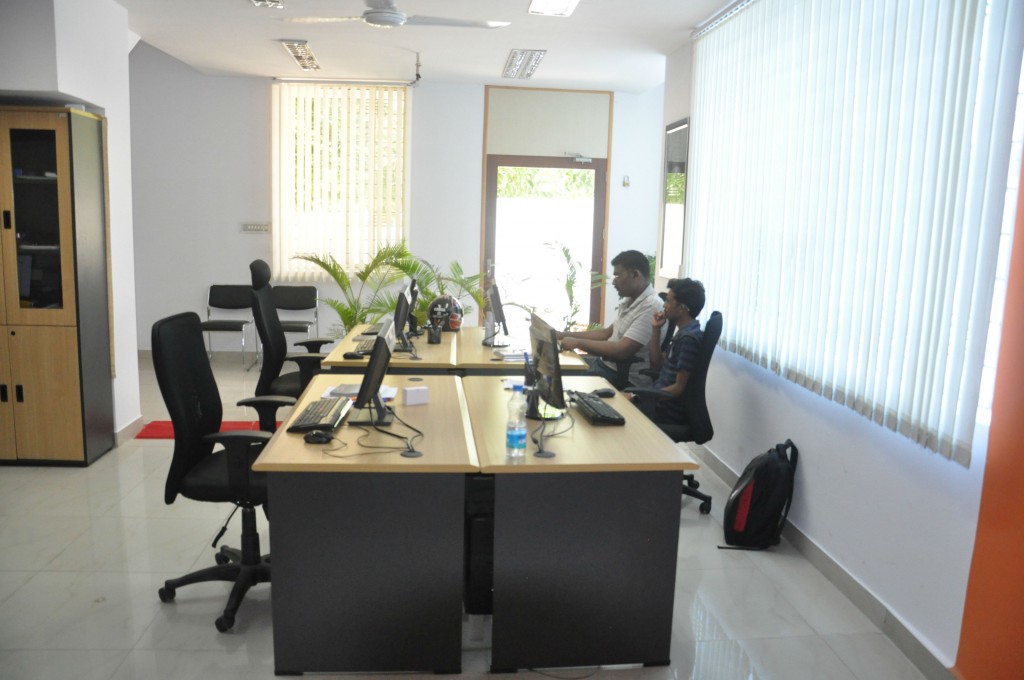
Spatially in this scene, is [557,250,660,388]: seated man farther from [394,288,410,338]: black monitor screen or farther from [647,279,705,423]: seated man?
[394,288,410,338]: black monitor screen

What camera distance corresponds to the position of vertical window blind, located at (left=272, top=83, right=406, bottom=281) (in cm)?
891

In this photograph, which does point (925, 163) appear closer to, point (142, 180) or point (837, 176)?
point (837, 176)

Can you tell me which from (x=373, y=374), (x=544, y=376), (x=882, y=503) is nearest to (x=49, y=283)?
(x=373, y=374)

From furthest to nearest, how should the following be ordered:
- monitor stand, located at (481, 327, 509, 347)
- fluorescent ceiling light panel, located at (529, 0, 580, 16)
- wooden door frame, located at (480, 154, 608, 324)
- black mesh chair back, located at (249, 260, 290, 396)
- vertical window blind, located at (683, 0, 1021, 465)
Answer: wooden door frame, located at (480, 154, 608, 324) < monitor stand, located at (481, 327, 509, 347) < fluorescent ceiling light panel, located at (529, 0, 580, 16) < black mesh chair back, located at (249, 260, 290, 396) < vertical window blind, located at (683, 0, 1021, 465)

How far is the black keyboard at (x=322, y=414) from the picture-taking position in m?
3.25

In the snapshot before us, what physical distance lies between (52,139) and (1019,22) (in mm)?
5143

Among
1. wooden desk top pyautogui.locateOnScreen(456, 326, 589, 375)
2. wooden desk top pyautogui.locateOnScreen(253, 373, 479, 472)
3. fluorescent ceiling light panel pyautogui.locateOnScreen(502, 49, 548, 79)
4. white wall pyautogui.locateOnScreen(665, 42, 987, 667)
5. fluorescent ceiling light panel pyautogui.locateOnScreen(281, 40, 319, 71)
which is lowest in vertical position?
white wall pyautogui.locateOnScreen(665, 42, 987, 667)

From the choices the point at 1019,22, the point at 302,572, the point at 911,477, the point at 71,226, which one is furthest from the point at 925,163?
the point at 71,226

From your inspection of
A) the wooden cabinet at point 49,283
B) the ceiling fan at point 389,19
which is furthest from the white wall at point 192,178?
the ceiling fan at point 389,19

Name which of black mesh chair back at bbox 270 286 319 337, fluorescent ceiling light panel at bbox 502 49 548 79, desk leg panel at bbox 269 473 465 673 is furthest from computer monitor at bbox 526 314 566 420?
black mesh chair back at bbox 270 286 319 337

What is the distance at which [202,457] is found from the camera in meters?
3.63

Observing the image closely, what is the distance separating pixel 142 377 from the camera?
327 inches

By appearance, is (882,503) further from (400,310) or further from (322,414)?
(400,310)

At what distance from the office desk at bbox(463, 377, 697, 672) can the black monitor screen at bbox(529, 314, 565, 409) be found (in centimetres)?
23
